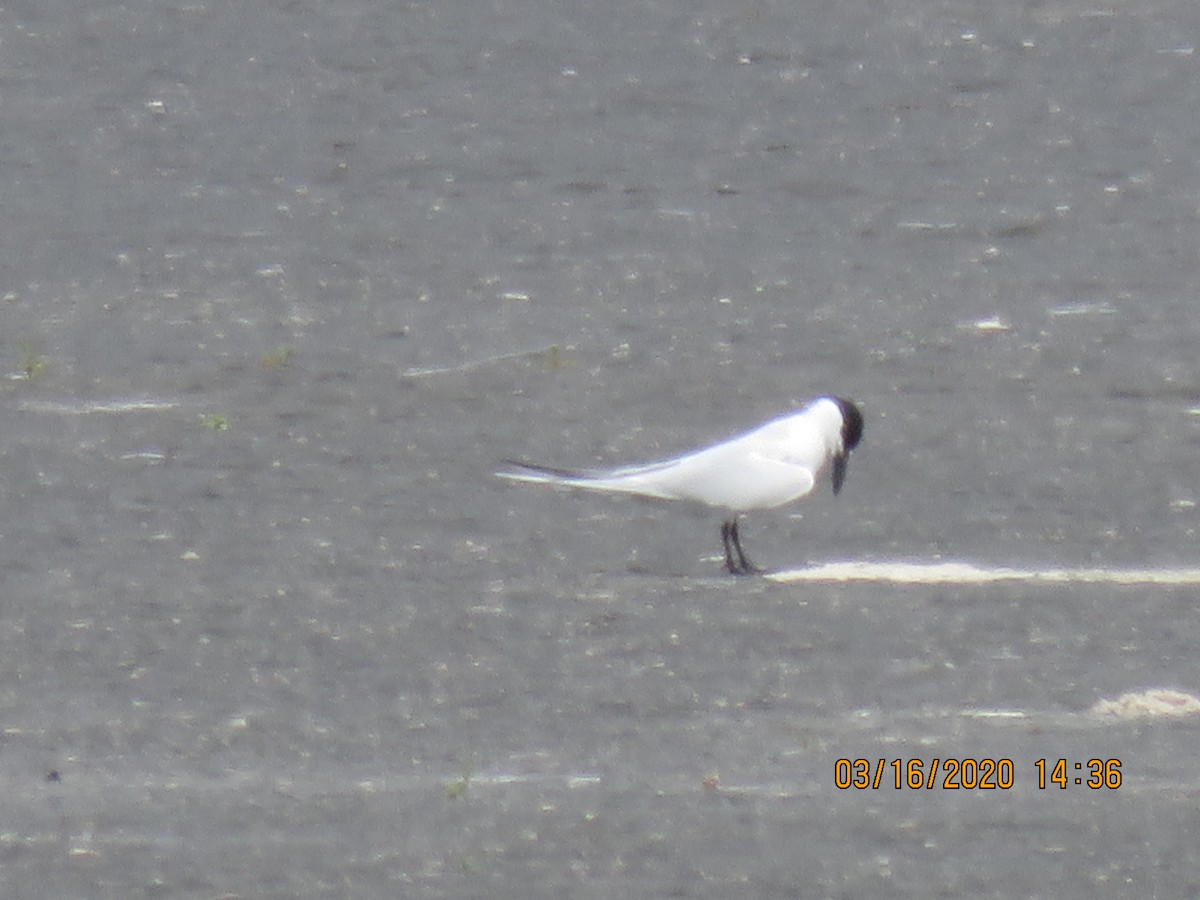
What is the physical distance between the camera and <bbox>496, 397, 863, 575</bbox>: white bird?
7211mm

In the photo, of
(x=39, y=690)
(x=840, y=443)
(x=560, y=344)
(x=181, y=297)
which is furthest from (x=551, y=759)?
(x=181, y=297)

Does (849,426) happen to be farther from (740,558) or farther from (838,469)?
(740,558)

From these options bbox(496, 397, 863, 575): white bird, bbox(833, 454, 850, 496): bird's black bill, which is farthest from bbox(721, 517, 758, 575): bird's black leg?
bbox(833, 454, 850, 496): bird's black bill

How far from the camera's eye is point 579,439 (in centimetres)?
852

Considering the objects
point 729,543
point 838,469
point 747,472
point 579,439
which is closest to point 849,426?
point 838,469

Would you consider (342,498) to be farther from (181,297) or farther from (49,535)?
(181,297)

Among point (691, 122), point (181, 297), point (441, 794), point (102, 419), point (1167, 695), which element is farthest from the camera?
point (691, 122)

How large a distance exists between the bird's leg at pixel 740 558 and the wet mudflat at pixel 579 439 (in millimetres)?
111

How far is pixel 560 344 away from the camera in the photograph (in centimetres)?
966

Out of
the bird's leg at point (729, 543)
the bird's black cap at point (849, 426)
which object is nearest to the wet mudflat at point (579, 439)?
the bird's leg at point (729, 543)

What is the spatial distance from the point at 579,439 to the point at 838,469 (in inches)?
46.9

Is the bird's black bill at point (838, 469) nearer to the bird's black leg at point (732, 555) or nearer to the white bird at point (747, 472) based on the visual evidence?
the white bird at point (747, 472)

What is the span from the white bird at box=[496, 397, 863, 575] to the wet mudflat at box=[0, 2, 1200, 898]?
0.18m

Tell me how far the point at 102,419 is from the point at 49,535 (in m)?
1.37
